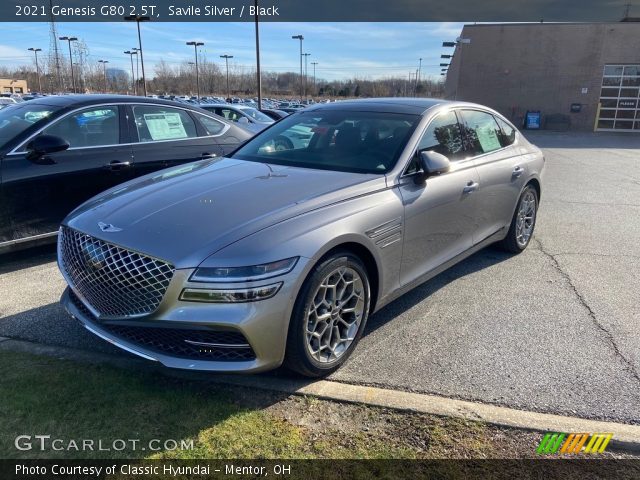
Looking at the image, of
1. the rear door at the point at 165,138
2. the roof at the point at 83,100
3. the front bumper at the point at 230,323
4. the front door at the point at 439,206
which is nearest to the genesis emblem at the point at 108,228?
the front bumper at the point at 230,323

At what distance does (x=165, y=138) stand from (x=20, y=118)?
1.45 m

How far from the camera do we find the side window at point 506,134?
204 inches

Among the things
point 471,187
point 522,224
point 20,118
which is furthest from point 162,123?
point 522,224

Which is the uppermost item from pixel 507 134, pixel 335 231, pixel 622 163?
pixel 507 134

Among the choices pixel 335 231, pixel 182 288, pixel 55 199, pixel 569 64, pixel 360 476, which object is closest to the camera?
pixel 360 476

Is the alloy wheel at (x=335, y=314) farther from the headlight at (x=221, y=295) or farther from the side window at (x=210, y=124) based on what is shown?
the side window at (x=210, y=124)

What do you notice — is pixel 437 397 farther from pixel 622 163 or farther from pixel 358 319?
pixel 622 163

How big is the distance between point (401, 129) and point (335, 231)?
1394 millimetres

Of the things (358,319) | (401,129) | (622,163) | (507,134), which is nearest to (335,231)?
(358,319)

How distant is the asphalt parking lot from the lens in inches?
120

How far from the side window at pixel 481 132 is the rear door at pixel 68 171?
352 centimetres

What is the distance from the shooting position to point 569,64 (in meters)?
30.8

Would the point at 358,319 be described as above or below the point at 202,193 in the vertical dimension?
below

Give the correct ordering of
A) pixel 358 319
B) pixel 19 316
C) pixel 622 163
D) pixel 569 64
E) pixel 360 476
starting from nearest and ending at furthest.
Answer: pixel 360 476
pixel 358 319
pixel 19 316
pixel 622 163
pixel 569 64
